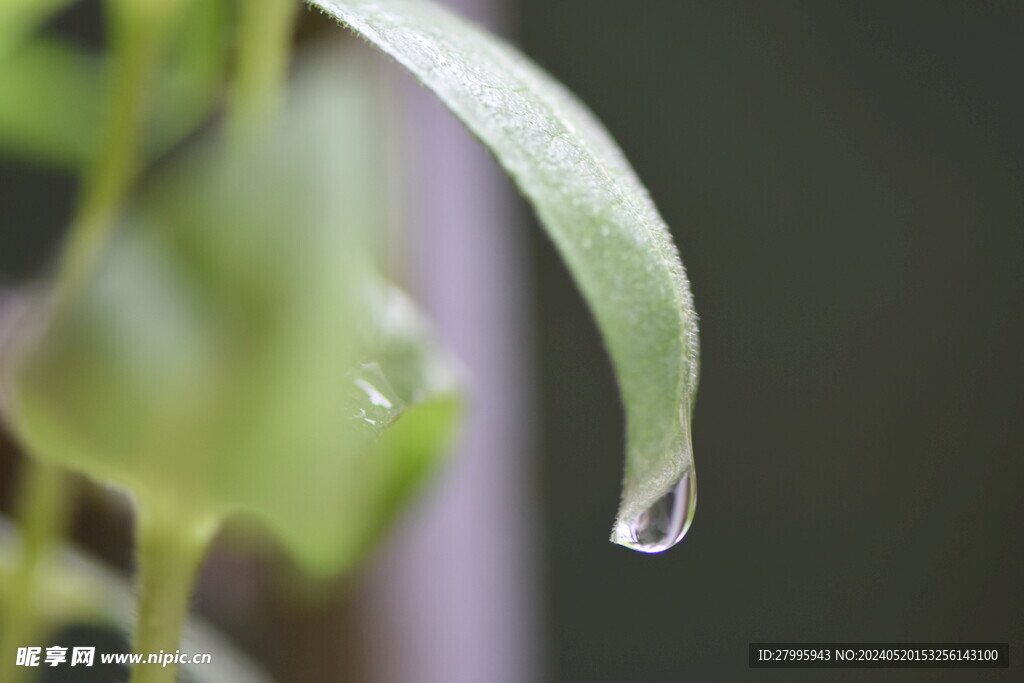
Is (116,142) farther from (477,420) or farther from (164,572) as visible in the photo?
(477,420)

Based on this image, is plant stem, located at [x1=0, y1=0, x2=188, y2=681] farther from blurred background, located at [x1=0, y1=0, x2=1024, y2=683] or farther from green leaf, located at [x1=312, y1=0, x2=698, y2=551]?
blurred background, located at [x1=0, y1=0, x2=1024, y2=683]

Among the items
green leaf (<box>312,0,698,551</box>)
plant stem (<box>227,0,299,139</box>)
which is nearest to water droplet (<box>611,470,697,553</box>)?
green leaf (<box>312,0,698,551</box>)

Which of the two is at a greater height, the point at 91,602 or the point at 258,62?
the point at 258,62

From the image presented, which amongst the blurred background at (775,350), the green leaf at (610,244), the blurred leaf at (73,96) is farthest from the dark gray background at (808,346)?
the green leaf at (610,244)

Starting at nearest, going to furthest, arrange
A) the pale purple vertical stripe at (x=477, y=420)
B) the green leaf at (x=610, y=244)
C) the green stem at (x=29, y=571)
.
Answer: the green leaf at (x=610, y=244), the green stem at (x=29, y=571), the pale purple vertical stripe at (x=477, y=420)

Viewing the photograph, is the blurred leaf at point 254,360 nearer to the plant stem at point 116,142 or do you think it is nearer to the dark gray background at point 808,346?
the plant stem at point 116,142

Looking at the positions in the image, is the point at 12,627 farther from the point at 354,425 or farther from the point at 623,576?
the point at 623,576

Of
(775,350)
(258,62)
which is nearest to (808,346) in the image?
(775,350)
